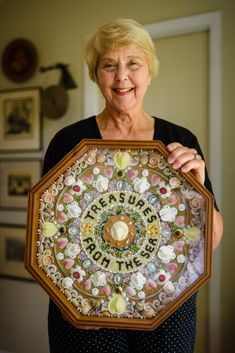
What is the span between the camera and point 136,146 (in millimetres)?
685

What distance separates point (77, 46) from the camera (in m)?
1.96

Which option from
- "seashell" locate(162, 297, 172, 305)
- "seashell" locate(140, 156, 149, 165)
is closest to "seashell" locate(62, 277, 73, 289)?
"seashell" locate(162, 297, 172, 305)

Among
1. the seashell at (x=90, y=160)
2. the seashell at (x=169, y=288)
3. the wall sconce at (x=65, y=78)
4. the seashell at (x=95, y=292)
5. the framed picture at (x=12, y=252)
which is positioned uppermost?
the wall sconce at (x=65, y=78)

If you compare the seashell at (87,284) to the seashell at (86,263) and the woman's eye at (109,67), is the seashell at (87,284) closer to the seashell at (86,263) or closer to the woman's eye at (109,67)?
the seashell at (86,263)

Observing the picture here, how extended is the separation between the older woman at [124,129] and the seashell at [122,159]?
138 millimetres

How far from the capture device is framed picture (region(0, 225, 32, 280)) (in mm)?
2131

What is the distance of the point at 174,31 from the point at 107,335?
152 centimetres

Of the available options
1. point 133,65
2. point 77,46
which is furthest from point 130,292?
point 77,46

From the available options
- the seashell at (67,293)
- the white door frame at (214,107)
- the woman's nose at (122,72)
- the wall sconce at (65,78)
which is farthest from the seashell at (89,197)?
the wall sconce at (65,78)

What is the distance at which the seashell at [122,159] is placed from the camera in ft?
2.28

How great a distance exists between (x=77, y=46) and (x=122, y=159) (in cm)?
150

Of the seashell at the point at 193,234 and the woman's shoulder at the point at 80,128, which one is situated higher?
the woman's shoulder at the point at 80,128

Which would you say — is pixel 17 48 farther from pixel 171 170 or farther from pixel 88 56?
pixel 171 170

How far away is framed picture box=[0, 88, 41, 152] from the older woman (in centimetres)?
125
